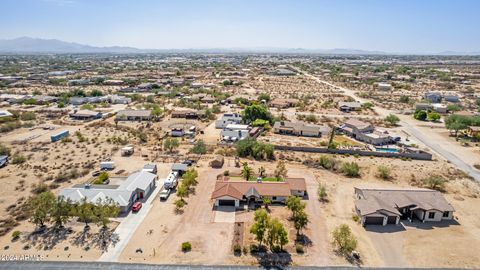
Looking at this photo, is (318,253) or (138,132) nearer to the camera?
(318,253)

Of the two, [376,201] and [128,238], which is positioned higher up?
[376,201]

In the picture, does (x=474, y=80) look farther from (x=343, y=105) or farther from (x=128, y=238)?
(x=128, y=238)

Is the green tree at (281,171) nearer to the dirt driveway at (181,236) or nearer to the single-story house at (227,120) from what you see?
the dirt driveway at (181,236)

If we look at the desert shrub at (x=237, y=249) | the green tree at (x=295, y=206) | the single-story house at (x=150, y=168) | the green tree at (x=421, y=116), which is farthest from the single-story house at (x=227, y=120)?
the green tree at (x=421, y=116)

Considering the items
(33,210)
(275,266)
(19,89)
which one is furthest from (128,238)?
(19,89)

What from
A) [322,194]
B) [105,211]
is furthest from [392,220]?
[105,211]

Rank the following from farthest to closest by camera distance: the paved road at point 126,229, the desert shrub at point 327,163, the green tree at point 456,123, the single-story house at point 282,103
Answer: the single-story house at point 282,103, the green tree at point 456,123, the desert shrub at point 327,163, the paved road at point 126,229

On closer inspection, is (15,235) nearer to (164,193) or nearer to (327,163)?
(164,193)
